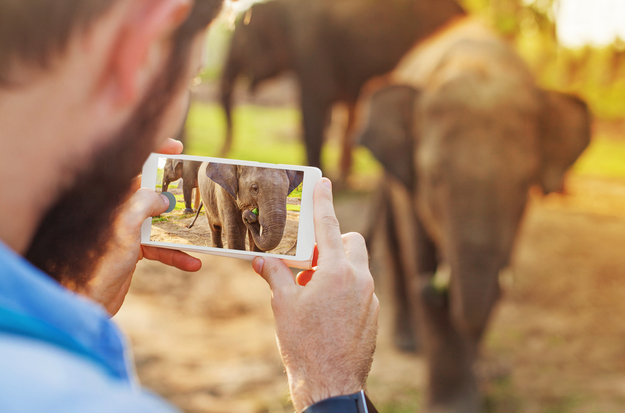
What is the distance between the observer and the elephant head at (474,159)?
6.02 ft

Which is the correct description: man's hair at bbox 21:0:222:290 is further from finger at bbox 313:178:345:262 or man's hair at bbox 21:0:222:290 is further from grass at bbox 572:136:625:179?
grass at bbox 572:136:625:179

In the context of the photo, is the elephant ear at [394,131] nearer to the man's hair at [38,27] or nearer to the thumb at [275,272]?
the thumb at [275,272]

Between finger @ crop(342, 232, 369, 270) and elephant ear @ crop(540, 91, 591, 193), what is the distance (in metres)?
1.60

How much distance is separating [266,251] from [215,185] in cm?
12

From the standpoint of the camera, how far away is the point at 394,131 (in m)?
2.33

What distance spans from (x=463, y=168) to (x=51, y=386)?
1707 mm

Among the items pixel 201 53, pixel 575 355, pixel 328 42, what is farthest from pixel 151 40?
pixel 328 42

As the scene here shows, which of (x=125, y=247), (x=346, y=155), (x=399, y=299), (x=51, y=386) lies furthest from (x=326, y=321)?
(x=346, y=155)

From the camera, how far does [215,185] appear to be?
818 mm

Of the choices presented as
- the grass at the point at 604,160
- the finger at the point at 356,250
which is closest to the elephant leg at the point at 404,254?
the finger at the point at 356,250

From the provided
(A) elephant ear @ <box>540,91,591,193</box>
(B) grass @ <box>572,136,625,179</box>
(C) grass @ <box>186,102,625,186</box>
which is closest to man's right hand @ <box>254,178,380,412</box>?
(A) elephant ear @ <box>540,91,591,193</box>

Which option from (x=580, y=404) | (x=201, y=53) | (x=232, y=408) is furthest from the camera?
(x=580, y=404)

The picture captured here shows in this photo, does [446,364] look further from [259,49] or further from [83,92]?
[259,49]

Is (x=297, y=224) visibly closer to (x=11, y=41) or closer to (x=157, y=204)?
(x=157, y=204)
